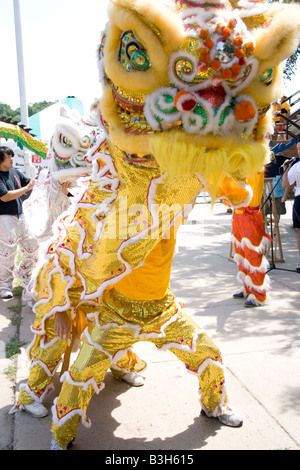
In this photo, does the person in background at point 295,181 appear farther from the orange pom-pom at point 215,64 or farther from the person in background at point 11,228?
the orange pom-pom at point 215,64

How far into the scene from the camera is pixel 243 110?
5.44 feet

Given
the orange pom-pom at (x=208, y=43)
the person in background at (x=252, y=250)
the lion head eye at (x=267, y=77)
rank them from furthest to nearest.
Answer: the person in background at (x=252, y=250)
the lion head eye at (x=267, y=77)
the orange pom-pom at (x=208, y=43)

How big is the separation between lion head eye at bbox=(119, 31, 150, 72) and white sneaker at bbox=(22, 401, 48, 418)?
2087 millimetres

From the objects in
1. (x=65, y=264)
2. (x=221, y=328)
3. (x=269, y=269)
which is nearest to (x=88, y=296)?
(x=65, y=264)

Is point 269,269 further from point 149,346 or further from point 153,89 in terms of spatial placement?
point 153,89

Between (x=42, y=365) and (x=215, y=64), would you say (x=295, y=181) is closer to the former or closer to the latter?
(x=42, y=365)

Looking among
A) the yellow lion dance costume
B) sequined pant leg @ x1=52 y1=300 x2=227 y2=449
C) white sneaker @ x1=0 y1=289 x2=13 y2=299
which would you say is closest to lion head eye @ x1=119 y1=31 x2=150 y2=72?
the yellow lion dance costume

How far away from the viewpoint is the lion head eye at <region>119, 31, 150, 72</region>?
1.65 meters

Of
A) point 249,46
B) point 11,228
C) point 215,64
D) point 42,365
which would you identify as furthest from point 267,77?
point 11,228

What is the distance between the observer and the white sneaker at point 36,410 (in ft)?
8.93

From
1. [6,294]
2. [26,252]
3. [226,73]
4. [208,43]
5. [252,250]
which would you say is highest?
[208,43]

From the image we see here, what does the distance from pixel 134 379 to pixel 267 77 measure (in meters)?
2.20

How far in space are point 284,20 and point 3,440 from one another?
2.52 metres

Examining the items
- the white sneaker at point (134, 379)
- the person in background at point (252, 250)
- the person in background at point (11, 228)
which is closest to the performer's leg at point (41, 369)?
the white sneaker at point (134, 379)
